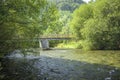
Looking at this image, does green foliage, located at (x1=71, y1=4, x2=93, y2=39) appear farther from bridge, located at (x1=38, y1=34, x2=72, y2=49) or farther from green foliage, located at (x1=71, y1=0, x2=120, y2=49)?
green foliage, located at (x1=71, y1=0, x2=120, y2=49)

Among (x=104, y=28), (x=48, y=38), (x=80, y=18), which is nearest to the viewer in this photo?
(x=104, y=28)

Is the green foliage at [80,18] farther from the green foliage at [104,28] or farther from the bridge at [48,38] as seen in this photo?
the green foliage at [104,28]

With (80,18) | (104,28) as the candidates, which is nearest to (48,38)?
(80,18)

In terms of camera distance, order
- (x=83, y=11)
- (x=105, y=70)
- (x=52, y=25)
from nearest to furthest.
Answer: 1. (x=52, y=25)
2. (x=105, y=70)
3. (x=83, y=11)

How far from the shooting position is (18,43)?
22156 mm

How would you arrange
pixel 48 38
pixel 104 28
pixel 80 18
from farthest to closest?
pixel 48 38 → pixel 80 18 → pixel 104 28

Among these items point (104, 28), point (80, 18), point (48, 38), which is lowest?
point (48, 38)

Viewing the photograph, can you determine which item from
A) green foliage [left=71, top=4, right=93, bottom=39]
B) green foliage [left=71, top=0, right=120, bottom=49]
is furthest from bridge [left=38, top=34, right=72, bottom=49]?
green foliage [left=71, top=0, right=120, bottom=49]

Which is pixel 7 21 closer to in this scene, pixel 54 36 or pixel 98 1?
pixel 98 1

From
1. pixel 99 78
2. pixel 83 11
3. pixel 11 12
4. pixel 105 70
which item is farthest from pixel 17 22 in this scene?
pixel 83 11

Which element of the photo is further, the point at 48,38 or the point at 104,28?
the point at 48,38

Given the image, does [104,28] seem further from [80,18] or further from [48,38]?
[48,38]

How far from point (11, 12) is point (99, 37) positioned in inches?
1524

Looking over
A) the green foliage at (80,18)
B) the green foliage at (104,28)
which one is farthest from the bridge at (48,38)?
the green foliage at (104,28)
